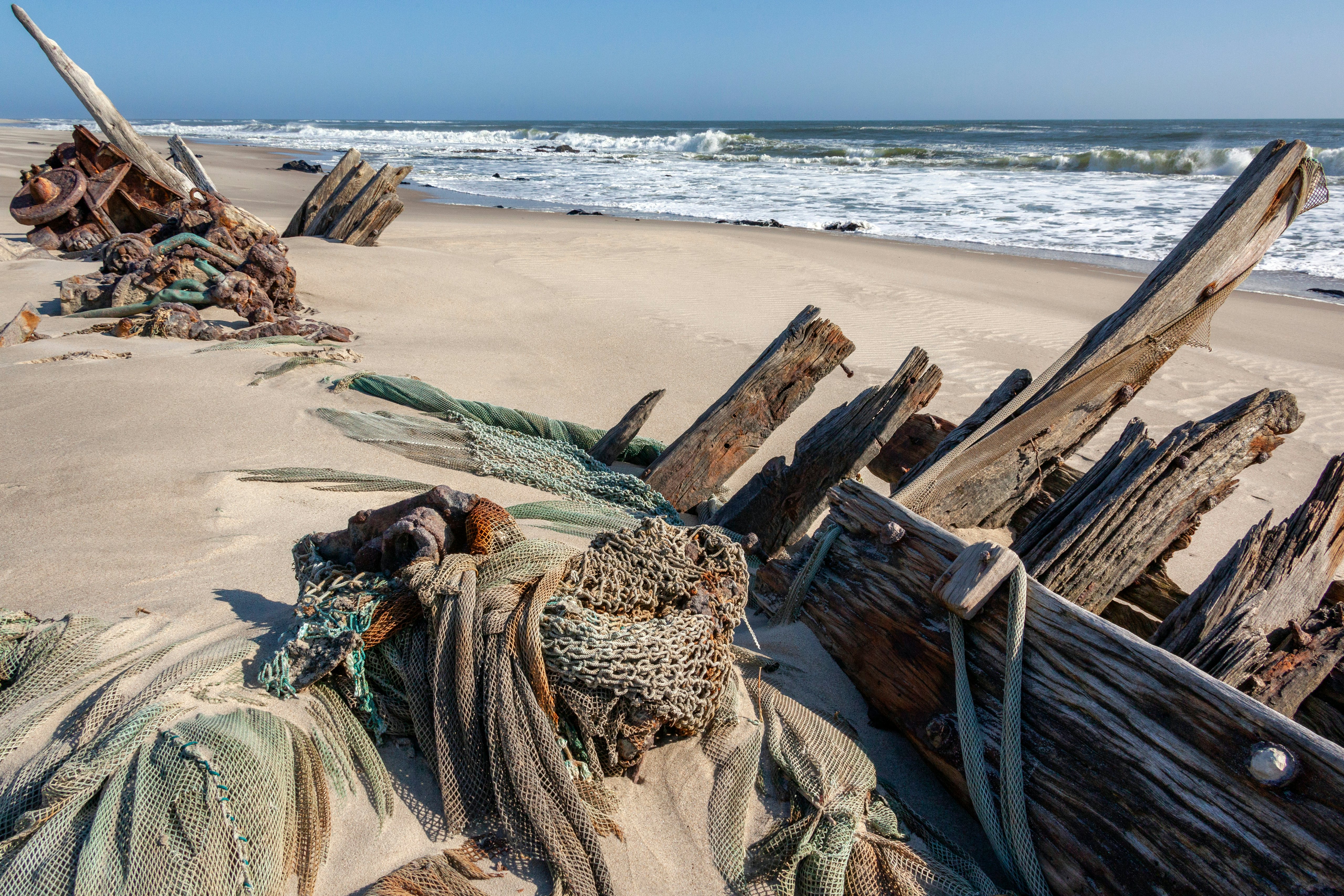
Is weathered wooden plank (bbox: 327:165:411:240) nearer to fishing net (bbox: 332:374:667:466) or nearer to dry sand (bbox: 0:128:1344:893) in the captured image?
dry sand (bbox: 0:128:1344:893)

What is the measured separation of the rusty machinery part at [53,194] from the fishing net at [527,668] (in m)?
8.45

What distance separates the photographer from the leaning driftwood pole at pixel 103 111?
9320 mm

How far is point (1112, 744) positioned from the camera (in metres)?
1.86

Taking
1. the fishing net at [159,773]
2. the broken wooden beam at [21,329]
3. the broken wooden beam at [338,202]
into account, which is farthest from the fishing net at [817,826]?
the broken wooden beam at [338,202]

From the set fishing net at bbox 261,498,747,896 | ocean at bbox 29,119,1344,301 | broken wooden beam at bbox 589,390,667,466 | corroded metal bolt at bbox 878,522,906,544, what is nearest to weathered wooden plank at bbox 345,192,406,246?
broken wooden beam at bbox 589,390,667,466

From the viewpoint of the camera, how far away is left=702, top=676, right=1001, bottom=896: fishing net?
1.94 meters

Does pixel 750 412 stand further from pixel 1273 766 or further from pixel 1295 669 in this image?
pixel 1273 766

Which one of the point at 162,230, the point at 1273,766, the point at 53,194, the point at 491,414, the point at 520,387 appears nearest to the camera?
the point at 1273,766

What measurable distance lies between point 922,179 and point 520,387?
76.5ft

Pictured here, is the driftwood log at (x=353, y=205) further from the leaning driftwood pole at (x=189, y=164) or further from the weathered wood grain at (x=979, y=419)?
the weathered wood grain at (x=979, y=419)

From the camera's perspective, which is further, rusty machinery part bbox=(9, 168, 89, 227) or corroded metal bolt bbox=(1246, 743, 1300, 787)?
rusty machinery part bbox=(9, 168, 89, 227)

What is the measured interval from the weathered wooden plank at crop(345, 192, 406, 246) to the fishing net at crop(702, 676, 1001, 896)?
9155 mm

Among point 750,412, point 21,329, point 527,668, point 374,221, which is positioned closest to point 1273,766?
point 527,668

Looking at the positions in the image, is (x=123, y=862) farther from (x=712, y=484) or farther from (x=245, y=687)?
(x=712, y=484)
